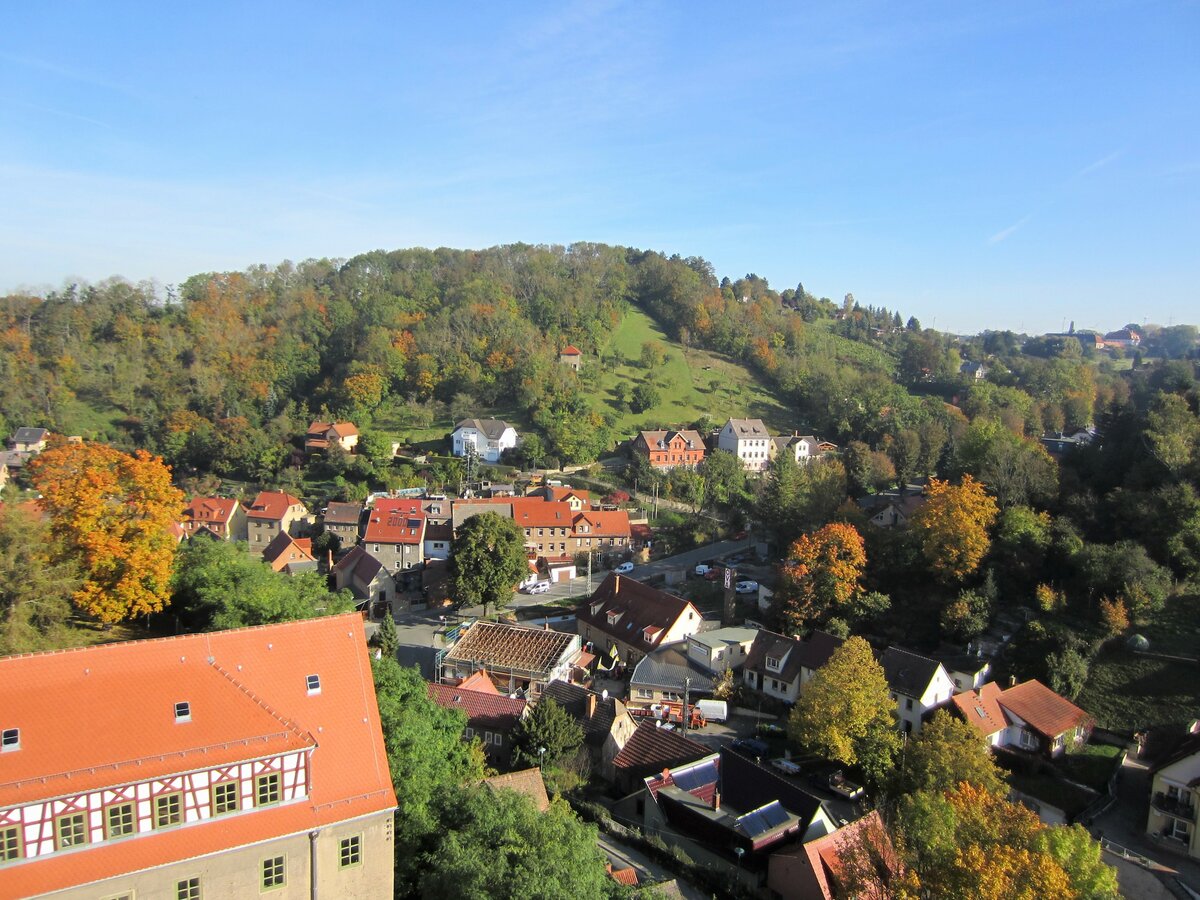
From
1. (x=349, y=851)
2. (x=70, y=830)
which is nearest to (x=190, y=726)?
(x=70, y=830)

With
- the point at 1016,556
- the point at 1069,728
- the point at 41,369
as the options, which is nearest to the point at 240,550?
the point at 1069,728

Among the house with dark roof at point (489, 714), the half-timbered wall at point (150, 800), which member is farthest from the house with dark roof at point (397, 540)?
the half-timbered wall at point (150, 800)

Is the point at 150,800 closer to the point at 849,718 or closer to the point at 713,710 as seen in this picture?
the point at 849,718

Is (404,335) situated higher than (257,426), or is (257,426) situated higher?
(404,335)

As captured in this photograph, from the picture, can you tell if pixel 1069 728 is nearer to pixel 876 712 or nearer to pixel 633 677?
pixel 876 712

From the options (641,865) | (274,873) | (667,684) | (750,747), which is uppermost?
(274,873)

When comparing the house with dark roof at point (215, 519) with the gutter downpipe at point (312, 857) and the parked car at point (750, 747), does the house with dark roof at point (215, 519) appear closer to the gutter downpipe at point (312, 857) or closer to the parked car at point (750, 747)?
the parked car at point (750, 747)
